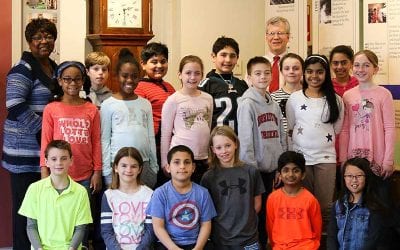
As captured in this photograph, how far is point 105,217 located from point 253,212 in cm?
76

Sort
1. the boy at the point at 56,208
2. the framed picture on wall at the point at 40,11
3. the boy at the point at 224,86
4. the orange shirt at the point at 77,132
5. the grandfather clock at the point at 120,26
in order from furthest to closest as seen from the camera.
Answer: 1. the framed picture on wall at the point at 40,11
2. the grandfather clock at the point at 120,26
3. the boy at the point at 224,86
4. the orange shirt at the point at 77,132
5. the boy at the point at 56,208

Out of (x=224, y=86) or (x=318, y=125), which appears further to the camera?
(x=224, y=86)

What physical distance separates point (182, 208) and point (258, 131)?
0.60 meters

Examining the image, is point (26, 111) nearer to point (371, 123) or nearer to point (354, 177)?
point (354, 177)

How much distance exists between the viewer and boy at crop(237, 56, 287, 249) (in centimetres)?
342

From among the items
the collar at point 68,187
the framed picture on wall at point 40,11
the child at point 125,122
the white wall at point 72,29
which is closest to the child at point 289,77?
the child at point 125,122

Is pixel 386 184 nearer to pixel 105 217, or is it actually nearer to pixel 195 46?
pixel 105 217

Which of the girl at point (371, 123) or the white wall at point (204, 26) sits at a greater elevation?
the white wall at point (204, 26)

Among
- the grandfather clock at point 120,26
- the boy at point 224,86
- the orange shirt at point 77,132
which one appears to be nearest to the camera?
the orange shirt at point 77,132

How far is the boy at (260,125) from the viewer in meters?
3.42

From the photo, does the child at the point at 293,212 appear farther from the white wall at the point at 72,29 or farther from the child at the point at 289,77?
the white wall at the point at 72,29

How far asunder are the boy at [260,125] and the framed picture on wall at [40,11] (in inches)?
66.5

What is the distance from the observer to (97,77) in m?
3.63

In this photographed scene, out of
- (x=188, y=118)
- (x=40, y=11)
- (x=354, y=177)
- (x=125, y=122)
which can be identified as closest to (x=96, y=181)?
(x=125, y=122)
